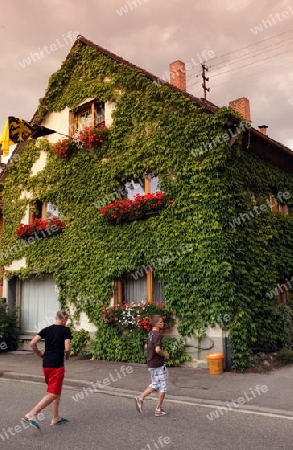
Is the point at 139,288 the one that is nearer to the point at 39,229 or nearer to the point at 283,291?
the point at 283,291

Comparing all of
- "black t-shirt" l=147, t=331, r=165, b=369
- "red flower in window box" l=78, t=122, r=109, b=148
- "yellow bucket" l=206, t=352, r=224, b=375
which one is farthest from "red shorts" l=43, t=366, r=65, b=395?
"red flower in window box" l=78, t=122, r=109, b=148

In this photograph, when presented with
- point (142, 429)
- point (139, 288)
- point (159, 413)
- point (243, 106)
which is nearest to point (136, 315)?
point (139, 288)

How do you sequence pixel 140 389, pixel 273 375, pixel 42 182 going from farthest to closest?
1. pixel 42 182
2. pixel 273 375
3. pixel 140 389

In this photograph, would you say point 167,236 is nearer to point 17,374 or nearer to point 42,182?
point 17,374

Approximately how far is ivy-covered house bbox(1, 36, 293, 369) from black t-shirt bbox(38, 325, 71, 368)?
4.79 metres

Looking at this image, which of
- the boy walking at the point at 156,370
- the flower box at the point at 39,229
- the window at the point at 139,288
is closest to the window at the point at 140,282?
the window at the point at 139,288

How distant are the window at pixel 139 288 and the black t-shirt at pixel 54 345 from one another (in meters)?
5.36

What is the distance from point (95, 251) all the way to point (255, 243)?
183 inches

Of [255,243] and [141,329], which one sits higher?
[255,243]

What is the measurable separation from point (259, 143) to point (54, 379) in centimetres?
909

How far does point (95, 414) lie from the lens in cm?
663

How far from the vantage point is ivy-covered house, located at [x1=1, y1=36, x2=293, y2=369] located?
1048 cm

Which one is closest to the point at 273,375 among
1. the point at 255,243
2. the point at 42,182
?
the point at 255,243

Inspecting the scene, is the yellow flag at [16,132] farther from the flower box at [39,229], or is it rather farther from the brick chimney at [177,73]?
the brick chimney at [177,73]
